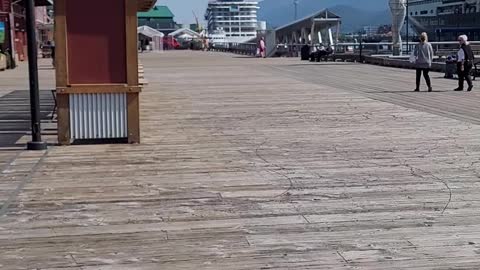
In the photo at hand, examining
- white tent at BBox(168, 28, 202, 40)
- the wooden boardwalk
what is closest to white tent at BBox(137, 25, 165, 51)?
white tent at BBox(168, 28, 202, 40)

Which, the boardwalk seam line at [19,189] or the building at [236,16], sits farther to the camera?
the building at [236,16]

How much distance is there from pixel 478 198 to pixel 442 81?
17227 mm

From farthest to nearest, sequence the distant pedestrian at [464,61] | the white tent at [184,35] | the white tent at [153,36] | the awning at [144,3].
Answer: the white tent at [184,35], the white tent at [153,36], the distant pedestrian at [464,61], the awning at [144,3]

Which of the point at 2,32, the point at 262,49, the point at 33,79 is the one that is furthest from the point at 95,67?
the point at 262,49

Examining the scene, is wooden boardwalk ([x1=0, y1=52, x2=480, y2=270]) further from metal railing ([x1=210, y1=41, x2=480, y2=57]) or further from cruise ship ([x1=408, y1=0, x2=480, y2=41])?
cruise ship ([x1=408, y1=0, x2=480, y2=41])

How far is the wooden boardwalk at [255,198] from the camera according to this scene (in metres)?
5.29

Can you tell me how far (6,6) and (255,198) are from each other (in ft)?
110

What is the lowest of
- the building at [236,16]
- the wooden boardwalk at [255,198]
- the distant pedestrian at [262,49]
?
the wooden boardwalk at [255,198]

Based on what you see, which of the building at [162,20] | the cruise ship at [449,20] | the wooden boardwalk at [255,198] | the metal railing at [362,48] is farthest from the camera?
the building at [162,20]

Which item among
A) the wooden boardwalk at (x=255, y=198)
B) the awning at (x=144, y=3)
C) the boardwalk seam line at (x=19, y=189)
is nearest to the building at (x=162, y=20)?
the awning at (x=144, y=3)

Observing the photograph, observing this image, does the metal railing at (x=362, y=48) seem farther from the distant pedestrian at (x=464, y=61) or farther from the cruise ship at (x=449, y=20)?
the cruise ship at (x=449, y=20)

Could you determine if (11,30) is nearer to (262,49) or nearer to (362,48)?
(362,48)

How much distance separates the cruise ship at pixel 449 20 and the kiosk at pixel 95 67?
54.0 metres

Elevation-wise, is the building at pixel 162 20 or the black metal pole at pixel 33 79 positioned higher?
the building at pixel 162 20
